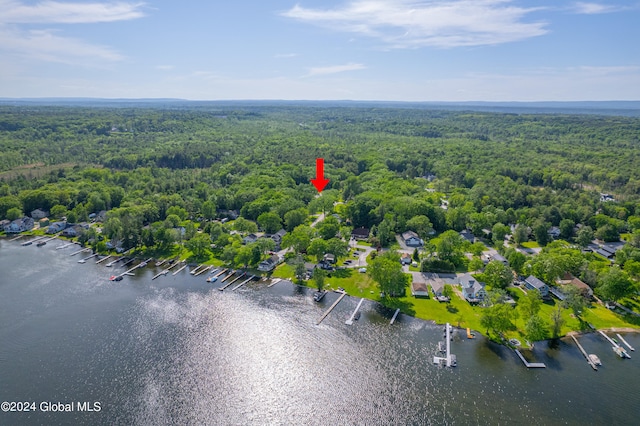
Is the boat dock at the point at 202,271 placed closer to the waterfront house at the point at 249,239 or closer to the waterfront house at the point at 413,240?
the waterfront house at the point at 249,239

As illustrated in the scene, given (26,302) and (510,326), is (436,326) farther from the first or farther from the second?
(26,302)

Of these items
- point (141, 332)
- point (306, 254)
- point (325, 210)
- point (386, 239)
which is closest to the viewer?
point (141, 332)

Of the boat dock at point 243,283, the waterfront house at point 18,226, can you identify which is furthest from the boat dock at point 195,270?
the waterfront house at point 18,226

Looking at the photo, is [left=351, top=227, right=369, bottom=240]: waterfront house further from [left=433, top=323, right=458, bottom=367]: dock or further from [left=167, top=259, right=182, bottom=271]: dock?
[left=433, top=323, right=458, bottom=367]: dock

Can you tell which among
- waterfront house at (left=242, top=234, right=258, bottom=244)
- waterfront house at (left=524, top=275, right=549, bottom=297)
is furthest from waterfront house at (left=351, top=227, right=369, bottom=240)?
waterfront house at (left=524, top=275, right=549, bottom=297)

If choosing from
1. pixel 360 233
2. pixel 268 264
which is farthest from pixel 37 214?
pixel 360 233

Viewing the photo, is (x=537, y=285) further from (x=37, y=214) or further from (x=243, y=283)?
(x=37, y=214)

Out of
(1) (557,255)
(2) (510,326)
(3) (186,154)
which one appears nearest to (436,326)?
(2) (510,326)
